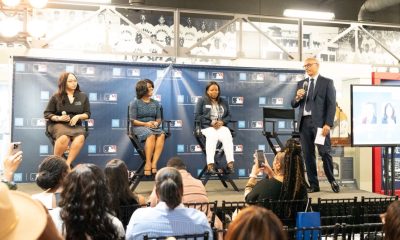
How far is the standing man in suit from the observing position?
527 centimetres

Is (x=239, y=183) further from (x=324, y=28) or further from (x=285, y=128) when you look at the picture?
(x=324, y=28)

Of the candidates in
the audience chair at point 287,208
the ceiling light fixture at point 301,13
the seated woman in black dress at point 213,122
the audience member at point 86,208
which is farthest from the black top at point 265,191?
the ceiling light fixture at point 301,13

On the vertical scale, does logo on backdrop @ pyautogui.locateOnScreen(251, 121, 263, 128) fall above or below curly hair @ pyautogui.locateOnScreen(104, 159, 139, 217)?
above

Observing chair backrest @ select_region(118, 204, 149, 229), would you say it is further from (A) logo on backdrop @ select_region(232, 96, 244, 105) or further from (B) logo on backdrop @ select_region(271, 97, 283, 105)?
(B) logo on backdrop @ select_region(271, 97, 283, 105)

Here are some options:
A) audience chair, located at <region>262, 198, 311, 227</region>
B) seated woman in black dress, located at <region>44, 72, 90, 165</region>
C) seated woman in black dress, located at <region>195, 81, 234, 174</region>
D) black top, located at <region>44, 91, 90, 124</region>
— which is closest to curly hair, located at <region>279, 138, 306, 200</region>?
audience chair, located at <region>262, 198, 311, 227</region>

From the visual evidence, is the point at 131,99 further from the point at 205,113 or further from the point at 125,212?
the point at 125,212

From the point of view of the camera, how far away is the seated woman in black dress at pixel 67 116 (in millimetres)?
5016

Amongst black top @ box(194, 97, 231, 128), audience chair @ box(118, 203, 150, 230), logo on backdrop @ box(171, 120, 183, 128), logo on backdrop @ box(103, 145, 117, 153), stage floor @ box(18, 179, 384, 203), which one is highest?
black top @ box(194, 97, 231, 128)

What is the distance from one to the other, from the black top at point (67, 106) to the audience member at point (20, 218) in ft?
13.4

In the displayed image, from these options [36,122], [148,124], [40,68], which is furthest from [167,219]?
[40,68]

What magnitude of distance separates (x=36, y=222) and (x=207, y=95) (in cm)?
468

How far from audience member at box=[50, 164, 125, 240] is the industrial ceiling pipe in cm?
905

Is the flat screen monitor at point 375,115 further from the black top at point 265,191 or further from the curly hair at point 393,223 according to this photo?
the curly hair at point 393,223

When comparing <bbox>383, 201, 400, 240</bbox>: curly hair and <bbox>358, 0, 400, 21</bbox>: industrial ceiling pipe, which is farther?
<bbox>358, 0, 400, 21</bbox>: industrial ceiling pipe
